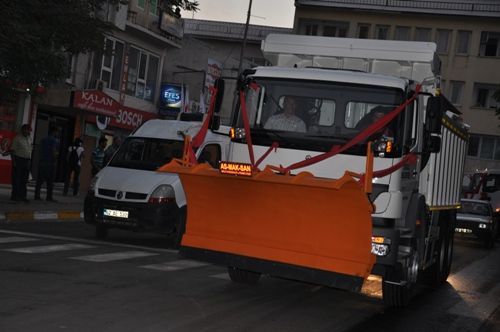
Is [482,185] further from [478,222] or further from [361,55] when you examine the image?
[361,55]

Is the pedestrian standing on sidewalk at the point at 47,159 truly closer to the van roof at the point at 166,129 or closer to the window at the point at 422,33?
the van roof at the point at 166,129

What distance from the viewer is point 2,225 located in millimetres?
14273

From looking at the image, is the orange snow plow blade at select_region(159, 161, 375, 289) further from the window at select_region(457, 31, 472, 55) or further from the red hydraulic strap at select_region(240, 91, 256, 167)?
the window at select_region(457, 31, 472, 55)

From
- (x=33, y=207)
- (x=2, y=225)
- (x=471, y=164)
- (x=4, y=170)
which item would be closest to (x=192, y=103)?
(x=4, y=170)

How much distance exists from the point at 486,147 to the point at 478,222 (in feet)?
96.4

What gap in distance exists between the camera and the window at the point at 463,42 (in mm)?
51406

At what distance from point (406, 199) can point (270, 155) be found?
1636mm

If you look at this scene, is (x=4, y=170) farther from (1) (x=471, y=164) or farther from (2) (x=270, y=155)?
(1) (x=471, y=164)

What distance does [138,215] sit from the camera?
12.8m

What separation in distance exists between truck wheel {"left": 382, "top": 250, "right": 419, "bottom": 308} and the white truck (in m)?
0.02

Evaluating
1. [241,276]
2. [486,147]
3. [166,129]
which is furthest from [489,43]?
[241,276]

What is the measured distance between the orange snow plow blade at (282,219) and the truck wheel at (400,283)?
1061mm

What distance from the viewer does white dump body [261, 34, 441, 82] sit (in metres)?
10.2

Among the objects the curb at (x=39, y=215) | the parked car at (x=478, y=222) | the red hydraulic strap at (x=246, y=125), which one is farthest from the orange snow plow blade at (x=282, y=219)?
the parked car at (x=478, y=222)
